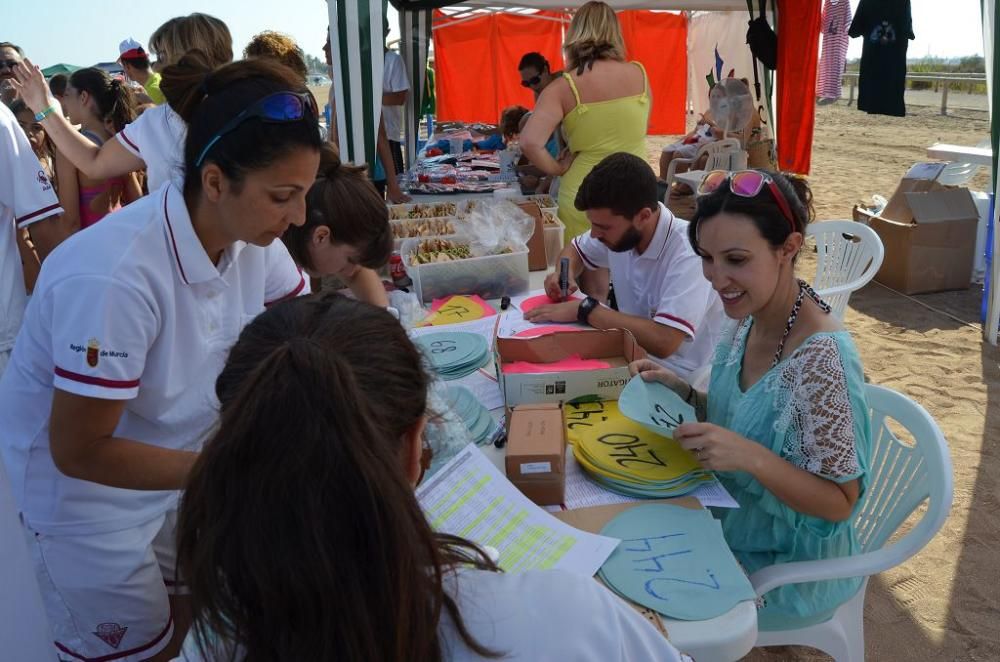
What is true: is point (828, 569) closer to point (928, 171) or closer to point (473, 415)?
point (473, 415)

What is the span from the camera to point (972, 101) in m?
16.9

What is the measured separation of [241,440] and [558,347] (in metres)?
1.30

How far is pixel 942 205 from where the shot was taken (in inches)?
199

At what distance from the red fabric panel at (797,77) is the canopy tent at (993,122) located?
2.43 m

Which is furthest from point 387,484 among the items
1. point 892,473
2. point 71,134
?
point 71,134

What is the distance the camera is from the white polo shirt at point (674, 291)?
2.27 m

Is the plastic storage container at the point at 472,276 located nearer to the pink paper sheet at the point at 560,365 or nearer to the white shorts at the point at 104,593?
the pink paper sheet at the point at 560,365

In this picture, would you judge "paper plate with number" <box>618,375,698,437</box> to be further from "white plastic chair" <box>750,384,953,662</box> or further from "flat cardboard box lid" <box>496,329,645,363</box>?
"white plastic chair" <box>750,384,953,662</box>

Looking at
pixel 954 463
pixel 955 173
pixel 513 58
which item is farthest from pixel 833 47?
pixel 513 58

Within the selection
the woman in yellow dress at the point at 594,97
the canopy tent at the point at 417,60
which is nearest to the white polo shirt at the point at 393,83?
the canopy tent at the point at 417,60

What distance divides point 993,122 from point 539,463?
4.27 m

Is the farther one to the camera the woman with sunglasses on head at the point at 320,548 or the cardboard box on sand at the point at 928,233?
the cardboard box on sand at the point at 928,233

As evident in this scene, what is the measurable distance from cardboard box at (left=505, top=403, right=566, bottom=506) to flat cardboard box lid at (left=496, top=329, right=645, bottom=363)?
17.4 inches

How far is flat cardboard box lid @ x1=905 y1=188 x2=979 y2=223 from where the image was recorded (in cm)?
499
